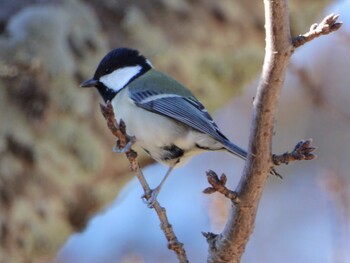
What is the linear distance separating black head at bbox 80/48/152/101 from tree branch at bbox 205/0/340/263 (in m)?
0.86

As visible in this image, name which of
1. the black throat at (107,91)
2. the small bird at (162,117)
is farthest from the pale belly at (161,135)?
the black throat at (107,91)

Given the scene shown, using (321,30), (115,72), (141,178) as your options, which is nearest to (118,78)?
(115,72)

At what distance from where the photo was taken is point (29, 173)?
233 cm

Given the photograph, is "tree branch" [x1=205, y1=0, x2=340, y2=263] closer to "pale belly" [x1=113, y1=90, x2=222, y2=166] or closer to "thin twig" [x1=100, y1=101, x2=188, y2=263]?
"thin twig" [x1=100, y1=101, x2=188, y2=263]

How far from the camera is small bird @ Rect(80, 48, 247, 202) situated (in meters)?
2.04

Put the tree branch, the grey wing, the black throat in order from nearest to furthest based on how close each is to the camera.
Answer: the tree branch → the grey wing → the black throat

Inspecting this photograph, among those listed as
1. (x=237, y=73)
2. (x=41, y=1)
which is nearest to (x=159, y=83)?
(x=41, y=1)

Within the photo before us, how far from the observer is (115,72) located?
2.33 metres

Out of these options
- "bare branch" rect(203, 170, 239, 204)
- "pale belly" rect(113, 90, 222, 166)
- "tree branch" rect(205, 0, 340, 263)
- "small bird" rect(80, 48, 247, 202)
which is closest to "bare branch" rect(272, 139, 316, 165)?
"tree branch" rect(205, 0, 340, 263)

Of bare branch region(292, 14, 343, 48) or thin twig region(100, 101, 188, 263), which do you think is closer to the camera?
bare branch region(292, 14, 343, 48)

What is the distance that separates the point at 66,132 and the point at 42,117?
0.10m

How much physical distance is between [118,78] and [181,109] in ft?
1.02

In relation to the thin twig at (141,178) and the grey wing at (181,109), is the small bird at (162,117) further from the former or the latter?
the thin twig at (141,178)

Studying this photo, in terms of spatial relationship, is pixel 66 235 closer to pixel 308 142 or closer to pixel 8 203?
pixel 8 203
